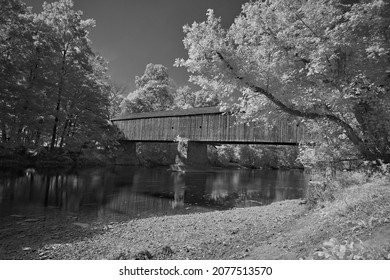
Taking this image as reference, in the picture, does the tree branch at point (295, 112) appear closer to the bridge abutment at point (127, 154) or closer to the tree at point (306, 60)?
the tree at point (306, 60)

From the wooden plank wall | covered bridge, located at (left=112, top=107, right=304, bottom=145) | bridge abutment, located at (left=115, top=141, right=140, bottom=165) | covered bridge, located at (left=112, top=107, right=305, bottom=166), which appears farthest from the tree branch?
bridge abutment, located at (left=115, top=141, right=140, bottom=165)

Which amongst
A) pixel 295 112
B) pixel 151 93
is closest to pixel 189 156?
pixel 151 93

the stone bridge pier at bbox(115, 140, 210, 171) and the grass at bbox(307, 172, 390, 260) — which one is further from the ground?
the stone bridge pier at bbox(115, 140, 210, 171)

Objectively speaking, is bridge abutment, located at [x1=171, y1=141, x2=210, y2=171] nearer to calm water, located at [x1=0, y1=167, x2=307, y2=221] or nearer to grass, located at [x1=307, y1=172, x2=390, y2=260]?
calm water, located at [x1=0, y1=167, x2=307, y2=221]

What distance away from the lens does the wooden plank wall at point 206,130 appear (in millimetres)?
23422

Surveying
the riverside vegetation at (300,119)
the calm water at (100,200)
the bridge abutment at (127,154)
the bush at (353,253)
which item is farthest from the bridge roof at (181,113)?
the bush at (353,253)

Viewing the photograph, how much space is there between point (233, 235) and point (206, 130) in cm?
2318

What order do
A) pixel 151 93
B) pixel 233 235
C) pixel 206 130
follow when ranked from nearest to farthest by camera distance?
pixel 233 235
pixel 206 130
pixel 151 93

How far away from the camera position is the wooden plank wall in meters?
23.4

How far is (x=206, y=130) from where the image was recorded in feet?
94.4

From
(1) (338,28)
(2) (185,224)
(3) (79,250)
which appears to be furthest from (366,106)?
(3) (79,250)

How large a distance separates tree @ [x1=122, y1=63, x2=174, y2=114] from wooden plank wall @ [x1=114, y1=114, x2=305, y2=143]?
6.22 metres

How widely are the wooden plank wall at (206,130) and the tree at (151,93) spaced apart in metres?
6.22

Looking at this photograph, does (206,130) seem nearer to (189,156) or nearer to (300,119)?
(189,156)
